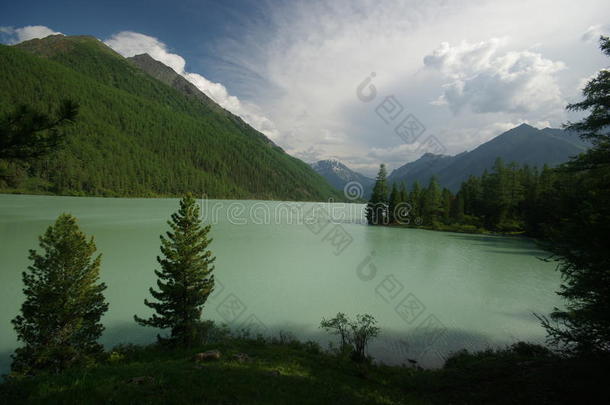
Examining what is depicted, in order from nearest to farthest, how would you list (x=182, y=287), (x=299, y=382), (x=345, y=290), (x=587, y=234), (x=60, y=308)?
(x=587, y=234) → (x=299, y=382) → (x=60, y=308) → (x=182, y=287) → (x=345, y=290)

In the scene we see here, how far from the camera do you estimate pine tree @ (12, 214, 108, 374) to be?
9547mm

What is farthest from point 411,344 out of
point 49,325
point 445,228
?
point 445,228

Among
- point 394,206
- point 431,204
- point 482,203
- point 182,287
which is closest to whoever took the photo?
point 182,287

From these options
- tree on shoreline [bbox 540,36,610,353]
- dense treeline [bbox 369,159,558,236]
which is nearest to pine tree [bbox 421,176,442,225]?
dense treeline [bbox 369,159,558,236]

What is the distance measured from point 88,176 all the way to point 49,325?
14969cm

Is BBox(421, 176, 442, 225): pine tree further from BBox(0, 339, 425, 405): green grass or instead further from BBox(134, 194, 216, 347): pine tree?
BBox(134, 194, 216, 347): pine tree

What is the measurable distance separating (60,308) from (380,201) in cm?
7371

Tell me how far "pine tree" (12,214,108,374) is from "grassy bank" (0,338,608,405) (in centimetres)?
133

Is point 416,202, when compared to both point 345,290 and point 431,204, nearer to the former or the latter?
point 431,204

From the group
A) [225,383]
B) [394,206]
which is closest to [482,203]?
[394,206]

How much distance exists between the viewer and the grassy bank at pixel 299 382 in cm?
594

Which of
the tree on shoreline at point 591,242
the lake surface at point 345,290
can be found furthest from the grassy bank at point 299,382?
the lake surface at point 345,290

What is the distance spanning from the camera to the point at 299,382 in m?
8.14

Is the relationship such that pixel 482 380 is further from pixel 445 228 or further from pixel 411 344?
pixel 445 228
